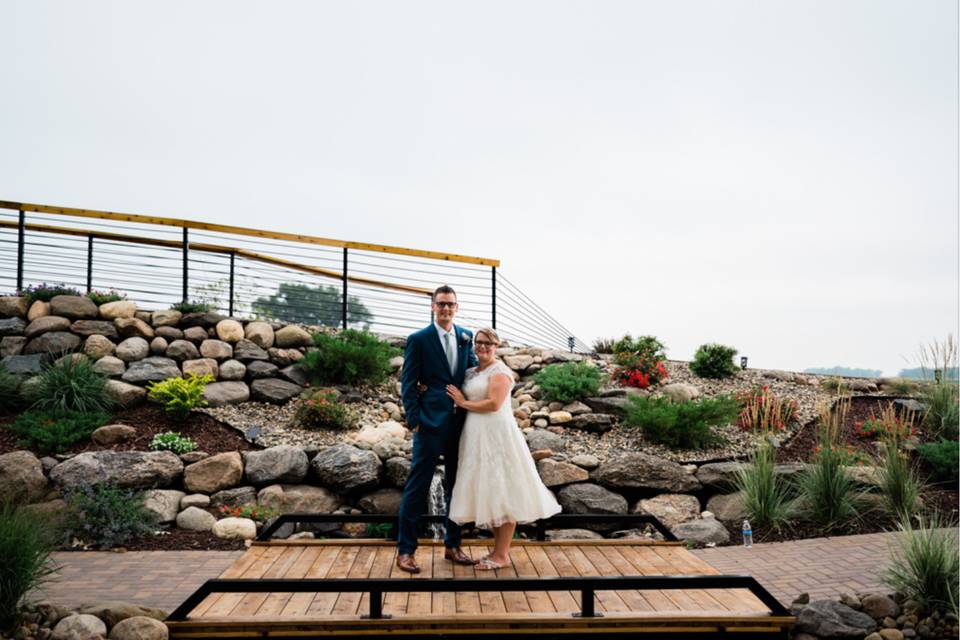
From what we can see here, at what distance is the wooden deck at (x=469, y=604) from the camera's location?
12.3 feet

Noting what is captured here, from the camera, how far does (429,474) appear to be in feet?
15.4

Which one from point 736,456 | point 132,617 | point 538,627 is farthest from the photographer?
point 736,456

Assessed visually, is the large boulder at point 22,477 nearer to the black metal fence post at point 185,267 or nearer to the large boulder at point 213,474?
the large boulder at point 213,474

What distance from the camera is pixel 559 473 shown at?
28.3 ft

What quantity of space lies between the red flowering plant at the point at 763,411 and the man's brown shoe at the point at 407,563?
6.69 m

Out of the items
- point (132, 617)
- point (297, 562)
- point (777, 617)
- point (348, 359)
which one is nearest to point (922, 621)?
point (777, 617)

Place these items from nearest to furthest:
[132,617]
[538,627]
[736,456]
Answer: [538,627]
[132,617]
[736,456]

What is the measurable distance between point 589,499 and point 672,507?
0.97m

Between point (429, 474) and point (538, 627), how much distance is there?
4.10ft

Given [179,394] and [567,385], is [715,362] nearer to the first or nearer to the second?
[567,385]

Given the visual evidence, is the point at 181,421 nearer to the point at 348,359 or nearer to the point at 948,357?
the point at 348,359

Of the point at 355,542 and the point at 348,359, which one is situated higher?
the point at 348,359

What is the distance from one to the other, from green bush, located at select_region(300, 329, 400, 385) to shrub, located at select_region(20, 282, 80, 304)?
4097mm

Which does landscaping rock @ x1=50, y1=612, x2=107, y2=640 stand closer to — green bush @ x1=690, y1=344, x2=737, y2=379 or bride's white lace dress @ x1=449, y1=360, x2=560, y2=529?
bride's white lace dress @ x1=449, y1=360, x2=560, y2=529
